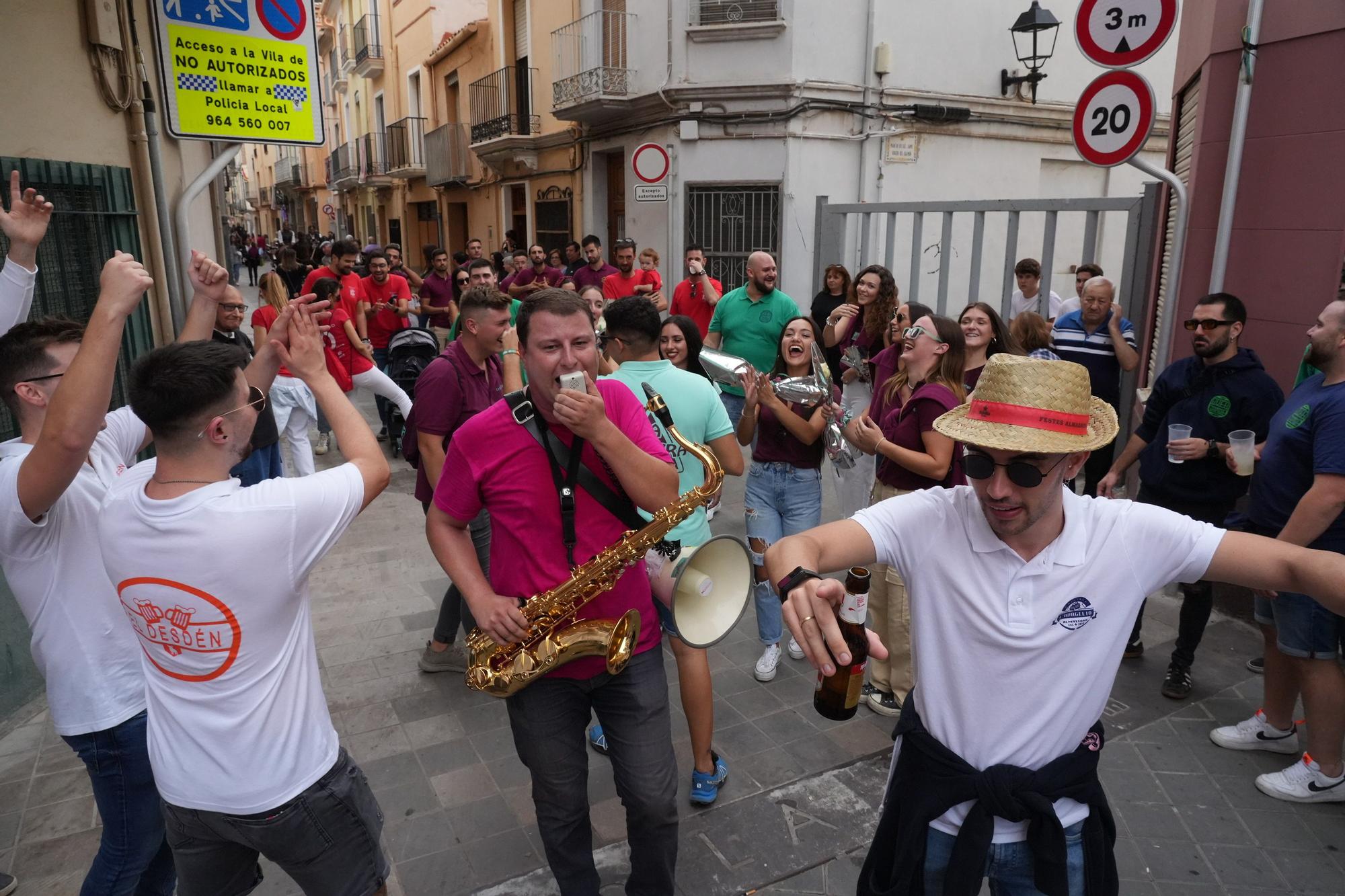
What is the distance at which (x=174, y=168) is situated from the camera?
6.91 metres

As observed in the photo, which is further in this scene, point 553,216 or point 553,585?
point 553,216

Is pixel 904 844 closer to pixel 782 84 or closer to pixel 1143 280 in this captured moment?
pixel 1143 280

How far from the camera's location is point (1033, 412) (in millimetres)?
2000

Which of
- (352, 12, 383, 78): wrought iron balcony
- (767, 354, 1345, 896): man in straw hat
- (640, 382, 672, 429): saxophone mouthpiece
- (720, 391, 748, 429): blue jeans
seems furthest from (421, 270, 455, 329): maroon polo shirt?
(352, 12, 383, 78): wrought iron balcony

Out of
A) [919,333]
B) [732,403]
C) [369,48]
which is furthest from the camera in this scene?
[369,48]

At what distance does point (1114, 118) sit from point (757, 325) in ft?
9.99

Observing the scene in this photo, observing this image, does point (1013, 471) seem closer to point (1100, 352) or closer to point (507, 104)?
point (1100, 352)

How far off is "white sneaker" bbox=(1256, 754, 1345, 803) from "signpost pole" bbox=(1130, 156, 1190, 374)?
3133 millimetres

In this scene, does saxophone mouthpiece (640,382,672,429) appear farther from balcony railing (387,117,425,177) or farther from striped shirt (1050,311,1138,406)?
balcony railing (387,117,425,177)

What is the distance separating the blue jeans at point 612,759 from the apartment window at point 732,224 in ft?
40.6

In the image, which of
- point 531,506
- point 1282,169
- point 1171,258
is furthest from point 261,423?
point 1282,169

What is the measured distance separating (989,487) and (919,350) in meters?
2.19

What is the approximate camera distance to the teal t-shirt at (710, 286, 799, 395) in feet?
24.1

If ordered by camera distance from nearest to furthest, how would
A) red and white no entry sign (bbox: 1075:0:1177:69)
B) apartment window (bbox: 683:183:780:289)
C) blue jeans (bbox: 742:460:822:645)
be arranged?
blue jeans (bbox: 742:460:822:645), red and white no entry sign (bbox: 1075:0:1177:69), apartment window (bbox: 683:183:780:289)
